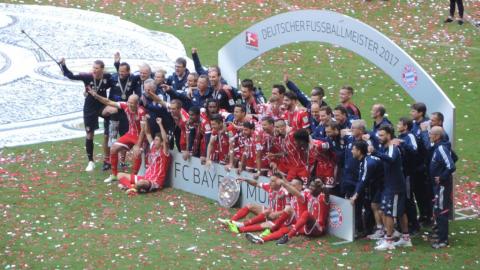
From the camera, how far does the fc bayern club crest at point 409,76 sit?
46.0 ft

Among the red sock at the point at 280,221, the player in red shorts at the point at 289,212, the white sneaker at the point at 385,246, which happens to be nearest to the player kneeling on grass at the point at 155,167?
the player in red shorts at the point at 289,212

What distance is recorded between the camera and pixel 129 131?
57.4ft

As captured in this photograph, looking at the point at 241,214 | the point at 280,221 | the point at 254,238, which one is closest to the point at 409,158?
the point at 280,221

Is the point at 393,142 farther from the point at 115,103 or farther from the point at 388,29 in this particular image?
the point at 388,29

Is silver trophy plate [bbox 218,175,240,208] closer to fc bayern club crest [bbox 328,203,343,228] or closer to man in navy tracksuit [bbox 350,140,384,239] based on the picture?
fc bayern club crest [bbox 328,203,343,228]

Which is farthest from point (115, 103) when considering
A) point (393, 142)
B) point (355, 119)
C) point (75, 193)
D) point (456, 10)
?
point (456, 10)

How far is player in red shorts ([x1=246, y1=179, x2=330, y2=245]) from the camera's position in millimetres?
14023

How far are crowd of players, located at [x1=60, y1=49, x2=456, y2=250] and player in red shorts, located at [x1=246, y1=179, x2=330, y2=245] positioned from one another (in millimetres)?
15

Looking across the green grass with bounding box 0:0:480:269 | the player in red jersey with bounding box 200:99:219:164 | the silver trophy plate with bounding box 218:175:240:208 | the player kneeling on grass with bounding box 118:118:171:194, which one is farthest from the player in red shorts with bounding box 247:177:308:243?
the player kneeling on grass with bounding box 118:118:171:194

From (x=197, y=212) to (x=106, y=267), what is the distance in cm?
277

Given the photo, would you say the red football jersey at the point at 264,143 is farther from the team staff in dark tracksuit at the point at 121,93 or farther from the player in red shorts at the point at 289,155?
the team staff in dark tracksuit at the point at 121,93

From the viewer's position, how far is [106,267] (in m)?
13.1

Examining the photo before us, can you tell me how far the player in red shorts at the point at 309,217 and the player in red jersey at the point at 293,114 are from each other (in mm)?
1414

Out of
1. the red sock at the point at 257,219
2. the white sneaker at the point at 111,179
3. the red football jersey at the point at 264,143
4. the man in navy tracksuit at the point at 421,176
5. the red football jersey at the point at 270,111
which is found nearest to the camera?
the man in navy tracksuit at the point at 421,176
